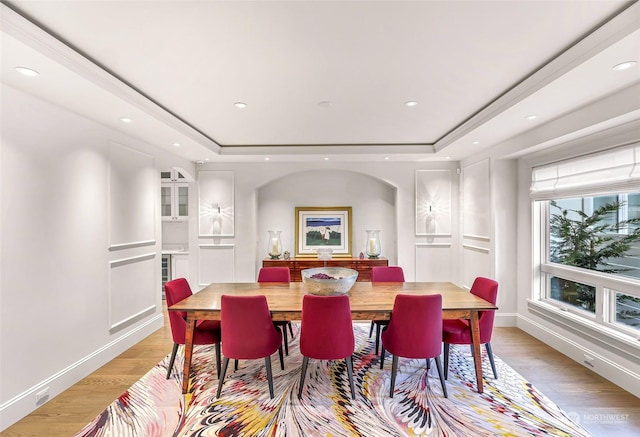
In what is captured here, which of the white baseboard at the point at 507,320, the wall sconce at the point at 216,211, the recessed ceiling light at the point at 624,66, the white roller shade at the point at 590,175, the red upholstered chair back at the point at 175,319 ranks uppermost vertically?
the recessed ceiling light at the point at 624,66

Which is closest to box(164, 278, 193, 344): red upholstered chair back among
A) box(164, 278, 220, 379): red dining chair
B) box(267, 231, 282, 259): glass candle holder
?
box(164, 278, 220, 379): red dining chair

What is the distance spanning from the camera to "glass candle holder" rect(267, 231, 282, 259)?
17.8 ft

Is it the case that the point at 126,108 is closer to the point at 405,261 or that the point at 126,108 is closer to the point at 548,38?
the point at 548,38

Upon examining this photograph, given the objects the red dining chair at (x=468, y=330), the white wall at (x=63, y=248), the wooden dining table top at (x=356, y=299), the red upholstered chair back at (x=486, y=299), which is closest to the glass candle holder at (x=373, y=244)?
the wooden dining table top at (x=356, y=299)

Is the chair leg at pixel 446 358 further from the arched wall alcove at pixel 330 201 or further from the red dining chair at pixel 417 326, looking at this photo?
the arched wall alcove at pixel 330 201

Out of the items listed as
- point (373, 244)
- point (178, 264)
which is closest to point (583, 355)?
point (373, 244)

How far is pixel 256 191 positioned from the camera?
5527 millimetres

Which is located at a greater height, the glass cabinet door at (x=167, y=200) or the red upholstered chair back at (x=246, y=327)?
the glass cabinet door at (x=167, y=200)

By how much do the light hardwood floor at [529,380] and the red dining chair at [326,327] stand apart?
1.69m

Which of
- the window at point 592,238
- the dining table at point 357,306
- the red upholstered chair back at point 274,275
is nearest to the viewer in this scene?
the dining table at point 357,306

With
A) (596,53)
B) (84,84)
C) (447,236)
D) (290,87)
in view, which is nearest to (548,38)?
(596,53)

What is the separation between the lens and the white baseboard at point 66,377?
7.18 feet

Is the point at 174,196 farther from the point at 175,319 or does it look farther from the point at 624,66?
the point at 624,66

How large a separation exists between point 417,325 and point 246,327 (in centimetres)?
133
